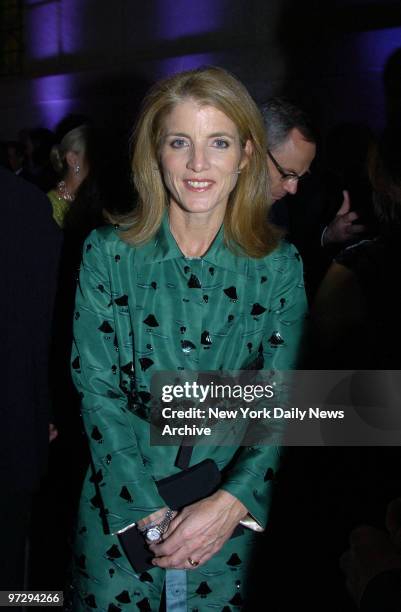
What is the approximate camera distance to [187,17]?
23.7ft

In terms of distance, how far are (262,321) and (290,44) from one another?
17.4 feet

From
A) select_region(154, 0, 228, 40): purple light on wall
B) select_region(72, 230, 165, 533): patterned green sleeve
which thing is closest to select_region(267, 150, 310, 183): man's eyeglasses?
select_region(72, 230, 165, 533): patterned green sleeve

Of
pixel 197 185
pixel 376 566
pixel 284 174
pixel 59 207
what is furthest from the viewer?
pixel 59 207

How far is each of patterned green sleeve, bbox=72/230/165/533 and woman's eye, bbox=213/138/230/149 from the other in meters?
0.38

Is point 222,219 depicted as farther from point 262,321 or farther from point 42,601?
point 42,601

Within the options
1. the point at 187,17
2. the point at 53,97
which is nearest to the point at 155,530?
the point at 187,17

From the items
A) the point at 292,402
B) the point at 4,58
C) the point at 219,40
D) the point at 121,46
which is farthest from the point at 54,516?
the point at 4,58

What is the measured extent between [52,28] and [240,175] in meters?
7.95

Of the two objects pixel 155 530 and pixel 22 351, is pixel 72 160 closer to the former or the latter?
pixel 22 351

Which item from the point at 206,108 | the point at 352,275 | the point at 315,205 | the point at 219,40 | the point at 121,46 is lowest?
the point at 352,275

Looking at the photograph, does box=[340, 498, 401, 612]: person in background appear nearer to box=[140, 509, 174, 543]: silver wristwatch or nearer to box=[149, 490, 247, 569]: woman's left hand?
box=[149, 490, 247, 569]: woman's left hand

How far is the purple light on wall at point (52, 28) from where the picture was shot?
27.6 ft

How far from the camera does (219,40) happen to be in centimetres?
687

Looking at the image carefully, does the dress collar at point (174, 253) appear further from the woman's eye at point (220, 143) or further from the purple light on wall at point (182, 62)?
the purple light on wall at point (182, 62)
